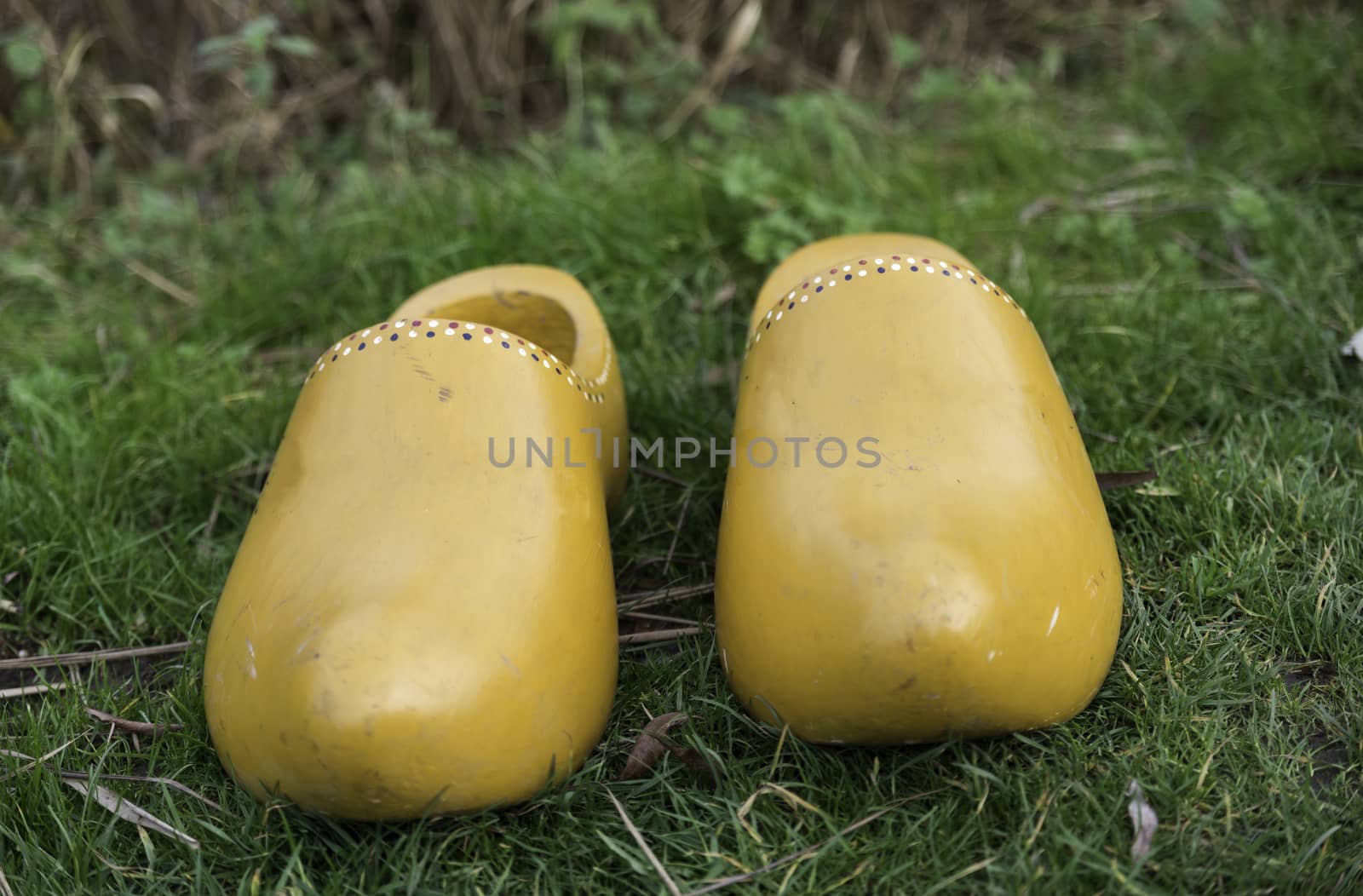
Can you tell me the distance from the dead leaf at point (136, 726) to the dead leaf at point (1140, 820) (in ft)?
4.14

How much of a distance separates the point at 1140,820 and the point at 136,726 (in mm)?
1337

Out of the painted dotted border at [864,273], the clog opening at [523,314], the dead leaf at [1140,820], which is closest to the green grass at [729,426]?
the dead leaf at [1140,820]

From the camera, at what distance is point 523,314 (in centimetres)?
215

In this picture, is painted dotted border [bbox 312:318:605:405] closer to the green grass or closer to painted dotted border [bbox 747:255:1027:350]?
painted dotted border [bbox 747:255:1027:350]

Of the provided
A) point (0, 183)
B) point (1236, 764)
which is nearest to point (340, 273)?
point (0, 183)

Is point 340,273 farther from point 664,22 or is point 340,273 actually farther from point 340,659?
point 340,659

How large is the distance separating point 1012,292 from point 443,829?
1.59 metres

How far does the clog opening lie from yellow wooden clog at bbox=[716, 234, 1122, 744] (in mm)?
524

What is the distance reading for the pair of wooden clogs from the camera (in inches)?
53.4

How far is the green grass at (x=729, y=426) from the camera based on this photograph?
1.41m

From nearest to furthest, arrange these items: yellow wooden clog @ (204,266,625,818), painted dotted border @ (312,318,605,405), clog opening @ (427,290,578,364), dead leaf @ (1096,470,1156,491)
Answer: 1. yellow wooden clog @ (204,266,625,818)
2. painted dotted border @ (312,318,605,405)
3. dead leaf @ (1096,470,1156,491)
4. clog opening @ (427,290,578,364)

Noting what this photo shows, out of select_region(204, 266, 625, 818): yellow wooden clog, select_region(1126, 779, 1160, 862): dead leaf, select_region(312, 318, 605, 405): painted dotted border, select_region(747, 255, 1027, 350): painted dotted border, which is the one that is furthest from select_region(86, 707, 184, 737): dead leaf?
select_region(1126, 779, 1160, 862): dead leaf

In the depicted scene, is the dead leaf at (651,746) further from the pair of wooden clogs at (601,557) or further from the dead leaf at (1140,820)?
the dead leaf at (1140,820)

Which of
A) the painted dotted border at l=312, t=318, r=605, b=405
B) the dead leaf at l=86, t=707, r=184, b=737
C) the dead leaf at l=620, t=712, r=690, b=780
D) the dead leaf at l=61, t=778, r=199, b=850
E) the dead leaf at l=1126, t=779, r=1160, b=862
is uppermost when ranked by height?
the painted dotted border at l=312, t=318, r=605, b=405
